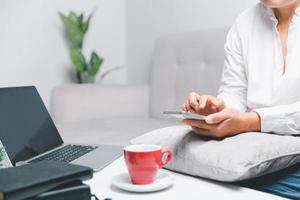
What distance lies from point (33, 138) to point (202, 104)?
417 millimetres

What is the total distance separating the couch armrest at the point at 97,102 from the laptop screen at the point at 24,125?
2.63 ft

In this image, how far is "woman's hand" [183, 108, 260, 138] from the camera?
0.83 m

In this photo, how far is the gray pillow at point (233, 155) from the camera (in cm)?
73

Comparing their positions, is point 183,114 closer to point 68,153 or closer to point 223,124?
point 223,124

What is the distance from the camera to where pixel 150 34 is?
7.92 ft

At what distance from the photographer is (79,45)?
2.22 m

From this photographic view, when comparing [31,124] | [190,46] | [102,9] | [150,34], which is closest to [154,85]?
[190,46]

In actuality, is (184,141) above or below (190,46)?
below

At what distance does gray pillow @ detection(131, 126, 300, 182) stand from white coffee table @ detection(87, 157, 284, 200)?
22mm

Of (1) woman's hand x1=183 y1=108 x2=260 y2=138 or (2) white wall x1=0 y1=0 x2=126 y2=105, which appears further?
(2) white wall x1=0 y1=0 x2=126 y2=105

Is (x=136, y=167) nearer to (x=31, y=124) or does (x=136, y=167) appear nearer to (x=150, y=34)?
(x=31, y=124)

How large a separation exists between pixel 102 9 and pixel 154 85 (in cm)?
70

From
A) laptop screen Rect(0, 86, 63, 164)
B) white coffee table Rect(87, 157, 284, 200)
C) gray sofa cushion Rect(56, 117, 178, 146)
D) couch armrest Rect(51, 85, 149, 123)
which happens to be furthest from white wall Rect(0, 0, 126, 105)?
white coffee table Rect(87, 157, 284, 200)

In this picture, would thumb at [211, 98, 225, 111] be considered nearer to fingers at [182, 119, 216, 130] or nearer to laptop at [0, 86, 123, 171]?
fingers at [182, 119, 216, 130]
